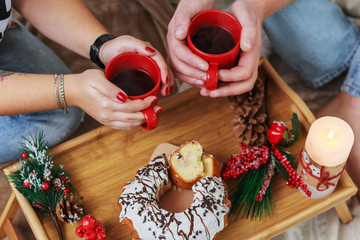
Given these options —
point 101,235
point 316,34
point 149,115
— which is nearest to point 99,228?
point 101,235

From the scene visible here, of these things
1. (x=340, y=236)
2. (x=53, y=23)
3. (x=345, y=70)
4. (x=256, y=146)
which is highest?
(x=53, y=23)

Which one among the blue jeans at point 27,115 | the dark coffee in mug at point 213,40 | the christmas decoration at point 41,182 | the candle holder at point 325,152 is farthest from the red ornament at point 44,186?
the candle holder at point 325,152

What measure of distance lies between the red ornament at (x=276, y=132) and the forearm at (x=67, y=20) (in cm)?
53

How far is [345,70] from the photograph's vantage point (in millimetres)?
1436

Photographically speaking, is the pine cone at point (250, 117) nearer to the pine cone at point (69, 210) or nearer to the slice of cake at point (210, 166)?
the slice of cake at point (210, 166)

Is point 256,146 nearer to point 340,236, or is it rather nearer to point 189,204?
point 189,204

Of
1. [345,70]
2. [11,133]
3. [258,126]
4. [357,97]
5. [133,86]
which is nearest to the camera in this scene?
[133,86]

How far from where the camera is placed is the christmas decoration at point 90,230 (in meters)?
0.83

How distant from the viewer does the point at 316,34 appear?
1.31 m

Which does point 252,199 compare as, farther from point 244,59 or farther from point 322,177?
point 244,59

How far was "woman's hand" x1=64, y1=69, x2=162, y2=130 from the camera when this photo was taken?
794mm

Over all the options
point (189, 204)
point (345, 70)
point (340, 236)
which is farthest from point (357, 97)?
point (189, 204)

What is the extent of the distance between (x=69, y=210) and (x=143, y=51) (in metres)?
0.41

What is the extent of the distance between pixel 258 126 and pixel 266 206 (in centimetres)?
20
